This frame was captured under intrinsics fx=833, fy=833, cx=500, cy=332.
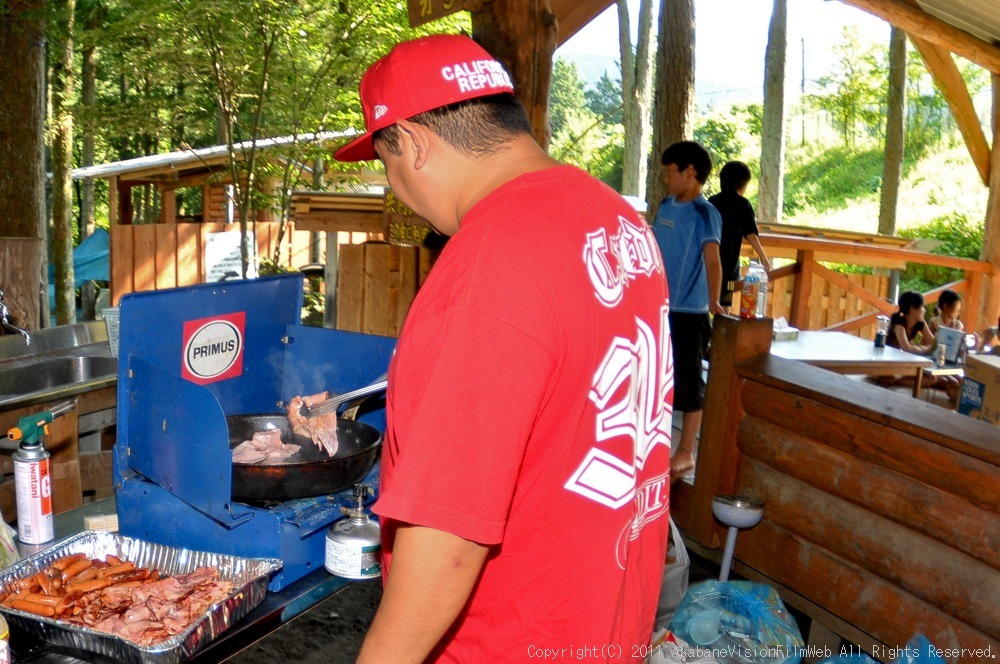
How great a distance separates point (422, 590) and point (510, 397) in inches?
11.5

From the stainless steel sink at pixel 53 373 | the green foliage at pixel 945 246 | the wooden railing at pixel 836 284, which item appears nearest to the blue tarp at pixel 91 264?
the wooden railing at pixel 836 284

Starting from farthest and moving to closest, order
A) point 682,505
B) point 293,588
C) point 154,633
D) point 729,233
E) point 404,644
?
1. point 729,233
2. point 682,505
3. point 293,588
4. point 154,633
5. point 404,644

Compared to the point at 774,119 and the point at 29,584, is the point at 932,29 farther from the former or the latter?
the point at 774,119

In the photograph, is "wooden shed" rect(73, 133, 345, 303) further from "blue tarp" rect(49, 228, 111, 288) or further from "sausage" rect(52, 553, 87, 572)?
"sausage" rect(52, 553, 87, 572)

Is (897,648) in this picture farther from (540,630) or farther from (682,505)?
(540,630)

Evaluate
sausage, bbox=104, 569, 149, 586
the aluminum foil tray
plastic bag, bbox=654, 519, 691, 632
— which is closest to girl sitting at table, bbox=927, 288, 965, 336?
plastic bag, bbox=654, 519, 691, 632

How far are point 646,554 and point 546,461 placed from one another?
365 millimetres

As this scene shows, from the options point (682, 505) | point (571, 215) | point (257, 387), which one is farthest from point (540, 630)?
point (682, 505)

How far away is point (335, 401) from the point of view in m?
2.66

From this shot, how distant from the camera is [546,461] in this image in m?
1.19

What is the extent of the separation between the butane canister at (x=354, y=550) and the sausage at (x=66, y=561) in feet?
2.15

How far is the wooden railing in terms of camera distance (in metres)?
9.05

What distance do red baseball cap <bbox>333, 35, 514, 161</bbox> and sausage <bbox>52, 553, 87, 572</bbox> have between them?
59.3 inches

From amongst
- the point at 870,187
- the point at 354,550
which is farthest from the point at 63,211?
the point at 870,187
